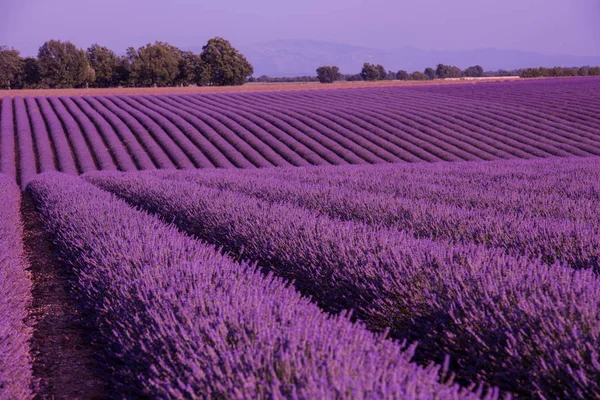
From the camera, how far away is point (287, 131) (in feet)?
68.5

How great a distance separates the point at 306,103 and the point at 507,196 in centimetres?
2306

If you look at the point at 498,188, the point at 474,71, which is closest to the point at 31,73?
the point at 498,188

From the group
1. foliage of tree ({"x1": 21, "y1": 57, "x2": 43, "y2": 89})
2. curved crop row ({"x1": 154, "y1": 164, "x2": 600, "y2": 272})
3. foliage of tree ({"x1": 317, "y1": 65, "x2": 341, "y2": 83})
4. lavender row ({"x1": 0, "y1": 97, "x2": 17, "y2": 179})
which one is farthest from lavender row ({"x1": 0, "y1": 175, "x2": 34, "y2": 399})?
foliage of tree ({"x1": 317, "y1": 65, "x2": 341, "y2": 83})

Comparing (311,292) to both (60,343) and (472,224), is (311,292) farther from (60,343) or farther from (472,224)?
(60,343)

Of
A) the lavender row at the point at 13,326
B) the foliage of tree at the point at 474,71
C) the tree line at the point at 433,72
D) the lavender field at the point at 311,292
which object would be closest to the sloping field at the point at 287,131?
the lavender field at the point at 311,292

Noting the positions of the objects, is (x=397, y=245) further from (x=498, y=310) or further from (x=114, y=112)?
(x=114, y=112)

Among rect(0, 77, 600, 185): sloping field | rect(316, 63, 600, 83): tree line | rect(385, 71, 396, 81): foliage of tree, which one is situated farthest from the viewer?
rect(385, 71, 396, 81): foliage of tree

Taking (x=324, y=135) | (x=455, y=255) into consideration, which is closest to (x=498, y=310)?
(x=455, y=255)

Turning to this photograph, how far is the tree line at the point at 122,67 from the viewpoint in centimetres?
5238

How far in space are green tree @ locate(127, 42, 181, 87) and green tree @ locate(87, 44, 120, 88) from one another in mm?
4485

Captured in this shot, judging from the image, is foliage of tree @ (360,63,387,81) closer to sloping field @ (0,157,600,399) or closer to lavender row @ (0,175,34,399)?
sloping field @ (0,157,600,399)

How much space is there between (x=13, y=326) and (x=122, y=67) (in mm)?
58372

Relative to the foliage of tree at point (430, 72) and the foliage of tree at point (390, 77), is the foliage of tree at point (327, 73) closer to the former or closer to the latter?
the foliage of tree at point (390, 77)

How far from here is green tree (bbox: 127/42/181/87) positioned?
52.1 metres
